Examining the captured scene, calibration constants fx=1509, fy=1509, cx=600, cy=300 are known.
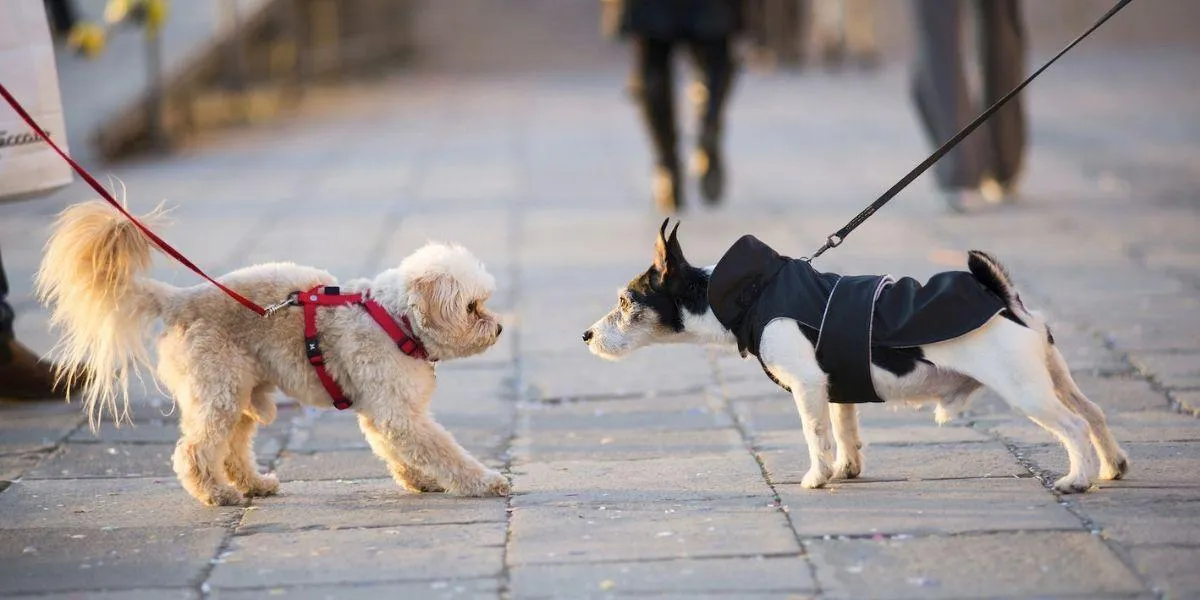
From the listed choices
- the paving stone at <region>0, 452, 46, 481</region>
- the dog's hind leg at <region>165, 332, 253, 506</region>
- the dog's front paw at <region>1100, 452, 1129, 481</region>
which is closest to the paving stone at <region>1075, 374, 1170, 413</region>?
the dog's front paw at <region>1100, 452, 1129, 481</region>

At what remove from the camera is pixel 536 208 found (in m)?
10.2

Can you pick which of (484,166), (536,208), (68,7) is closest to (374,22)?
(68,7)

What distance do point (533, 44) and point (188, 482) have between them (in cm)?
1751

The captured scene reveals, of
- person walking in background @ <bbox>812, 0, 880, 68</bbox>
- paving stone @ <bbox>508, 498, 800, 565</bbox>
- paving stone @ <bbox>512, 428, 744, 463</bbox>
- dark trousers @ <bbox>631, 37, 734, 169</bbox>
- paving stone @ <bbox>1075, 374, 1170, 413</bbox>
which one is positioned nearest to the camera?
paving stone @ <bbox>508, 498, 800, 565</bbox>

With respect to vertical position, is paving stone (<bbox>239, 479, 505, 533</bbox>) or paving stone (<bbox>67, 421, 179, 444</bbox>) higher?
paving stone (<bbox>239, 479, 505, 533</bbox>)

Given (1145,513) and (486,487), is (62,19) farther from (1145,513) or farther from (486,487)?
(1145,513)

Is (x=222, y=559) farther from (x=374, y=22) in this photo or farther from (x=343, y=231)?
(x=374, y=22)

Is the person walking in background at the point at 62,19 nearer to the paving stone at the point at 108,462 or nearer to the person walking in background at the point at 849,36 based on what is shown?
the person walking in background at the point at 849,36

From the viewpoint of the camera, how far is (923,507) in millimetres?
4188

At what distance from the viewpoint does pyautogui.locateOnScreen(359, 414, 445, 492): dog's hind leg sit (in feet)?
15.0

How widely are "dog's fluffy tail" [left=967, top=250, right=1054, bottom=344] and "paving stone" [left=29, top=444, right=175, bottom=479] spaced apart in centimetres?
264

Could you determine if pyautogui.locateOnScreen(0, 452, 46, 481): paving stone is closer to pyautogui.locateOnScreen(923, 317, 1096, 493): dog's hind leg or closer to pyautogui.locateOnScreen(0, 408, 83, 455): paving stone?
pyautogui.locateOnScreen(0, 408, 83, 455): paving stone

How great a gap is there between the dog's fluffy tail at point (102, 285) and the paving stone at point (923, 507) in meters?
1.97

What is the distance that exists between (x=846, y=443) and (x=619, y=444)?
0.94m
